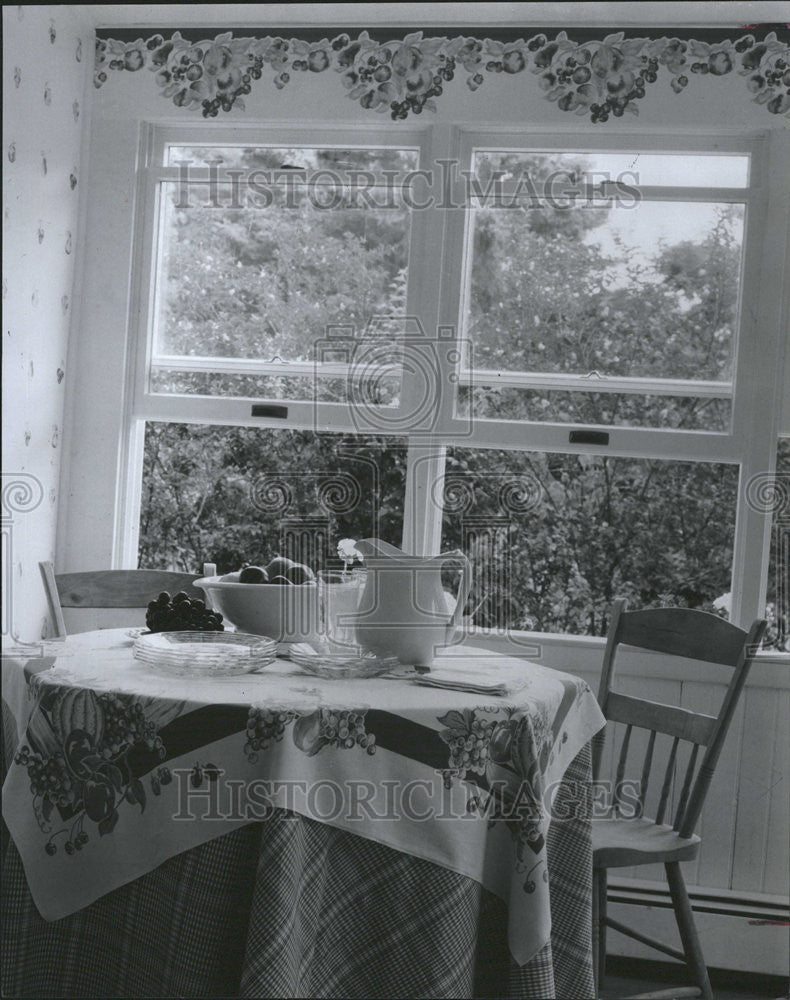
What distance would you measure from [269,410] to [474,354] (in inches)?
24.8

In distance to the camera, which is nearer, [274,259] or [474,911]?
[474,911]

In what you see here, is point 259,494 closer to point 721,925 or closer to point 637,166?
point 637,166

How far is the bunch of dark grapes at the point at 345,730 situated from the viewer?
152 centimetres

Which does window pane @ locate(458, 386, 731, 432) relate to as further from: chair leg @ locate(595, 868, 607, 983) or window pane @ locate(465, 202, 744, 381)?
chair leg @ locate(595, 868, 607, 983)

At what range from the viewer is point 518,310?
2.86m

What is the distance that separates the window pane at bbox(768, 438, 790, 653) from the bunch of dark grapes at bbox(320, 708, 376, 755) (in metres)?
1.59

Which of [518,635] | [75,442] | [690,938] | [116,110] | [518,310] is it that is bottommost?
[690,938]

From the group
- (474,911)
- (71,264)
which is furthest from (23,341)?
(474,911)

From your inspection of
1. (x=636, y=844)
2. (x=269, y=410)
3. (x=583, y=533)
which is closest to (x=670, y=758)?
(x=636, y=844)

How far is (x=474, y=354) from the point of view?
287 cm

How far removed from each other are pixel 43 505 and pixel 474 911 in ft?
6.22

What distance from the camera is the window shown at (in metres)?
2.78

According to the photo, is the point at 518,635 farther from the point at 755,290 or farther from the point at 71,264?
the point at 71,264

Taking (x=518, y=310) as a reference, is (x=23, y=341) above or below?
below
